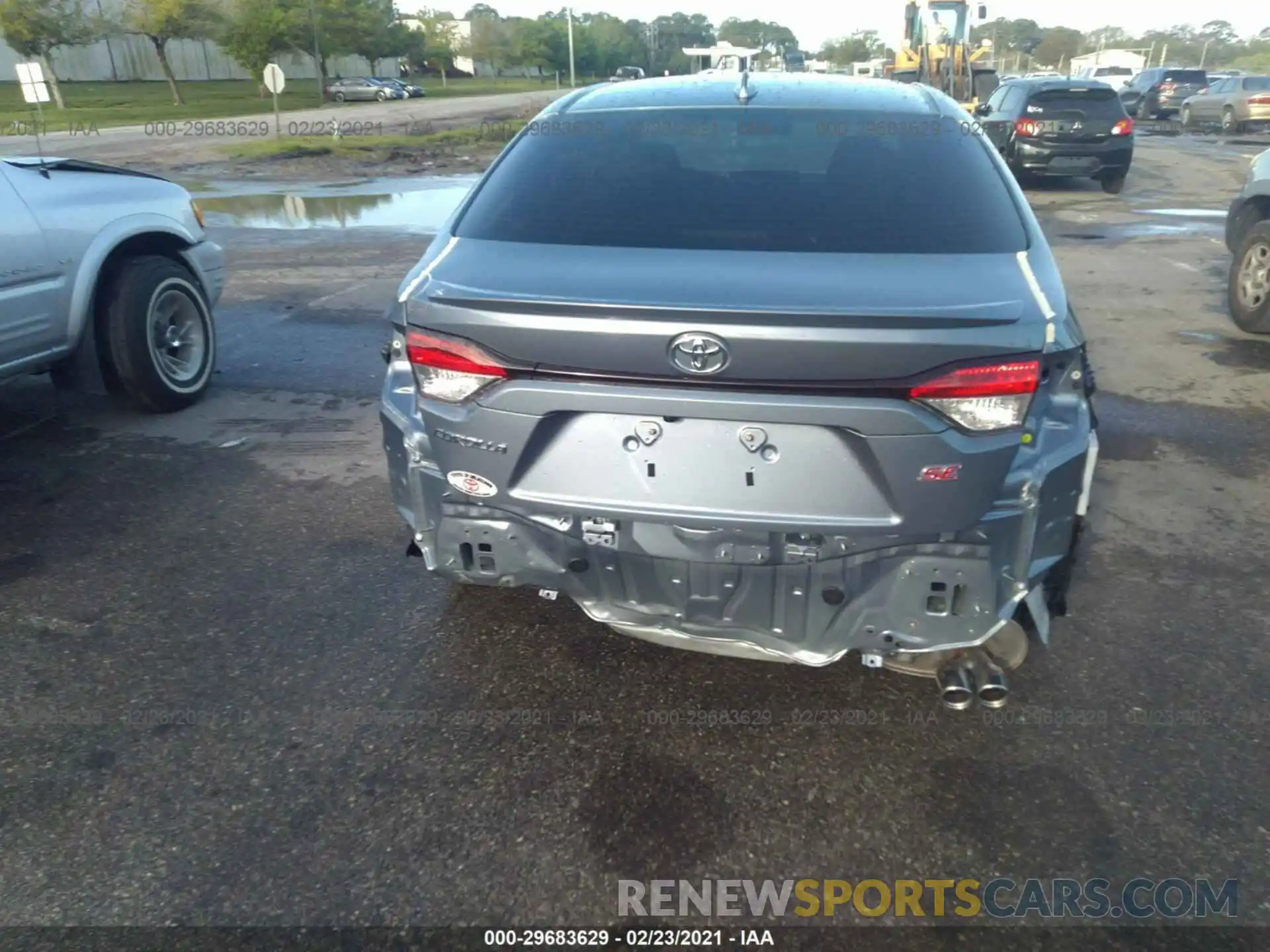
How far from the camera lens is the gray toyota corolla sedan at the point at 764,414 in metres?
2.32

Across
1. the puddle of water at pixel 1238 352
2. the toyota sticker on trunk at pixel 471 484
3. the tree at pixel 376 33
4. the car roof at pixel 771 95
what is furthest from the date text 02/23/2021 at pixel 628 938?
the tree at pixel 376 33

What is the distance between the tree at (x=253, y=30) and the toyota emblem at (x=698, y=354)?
58.1 meters

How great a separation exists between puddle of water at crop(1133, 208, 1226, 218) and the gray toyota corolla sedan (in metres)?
12.7

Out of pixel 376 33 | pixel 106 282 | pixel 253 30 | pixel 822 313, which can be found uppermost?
pixel 253 30

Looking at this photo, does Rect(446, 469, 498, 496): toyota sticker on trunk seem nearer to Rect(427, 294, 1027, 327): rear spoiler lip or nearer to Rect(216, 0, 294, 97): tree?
Rect(427, 294, 1027, 327): rear spoiler lip

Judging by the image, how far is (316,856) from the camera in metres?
2.45

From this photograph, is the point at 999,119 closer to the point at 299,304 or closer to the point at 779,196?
the point at 299,304

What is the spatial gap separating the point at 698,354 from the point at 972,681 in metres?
1.27

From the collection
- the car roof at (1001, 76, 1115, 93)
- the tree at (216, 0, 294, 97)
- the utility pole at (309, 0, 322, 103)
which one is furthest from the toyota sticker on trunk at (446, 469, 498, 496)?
the tree at (216, 0, 294, 97)

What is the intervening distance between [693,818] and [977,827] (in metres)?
0.74

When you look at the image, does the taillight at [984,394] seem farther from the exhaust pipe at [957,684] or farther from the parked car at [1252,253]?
the parked car at [1252,253]

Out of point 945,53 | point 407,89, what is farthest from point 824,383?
point 407,89

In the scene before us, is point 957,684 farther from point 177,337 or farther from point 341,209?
point 341,209

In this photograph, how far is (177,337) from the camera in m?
5.82
